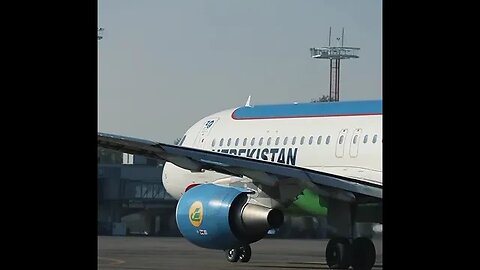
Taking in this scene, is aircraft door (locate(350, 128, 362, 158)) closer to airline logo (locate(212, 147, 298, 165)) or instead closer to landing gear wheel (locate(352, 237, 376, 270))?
airline logo (locate(212, 147, 298, 165))

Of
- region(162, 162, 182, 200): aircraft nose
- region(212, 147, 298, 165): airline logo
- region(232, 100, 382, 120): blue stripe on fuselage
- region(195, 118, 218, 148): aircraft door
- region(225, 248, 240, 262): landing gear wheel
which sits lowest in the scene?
region(225, 248, 240, 262): landing gear wheel

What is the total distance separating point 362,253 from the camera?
1850 centimetres

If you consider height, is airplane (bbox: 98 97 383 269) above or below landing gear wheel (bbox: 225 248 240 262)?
above

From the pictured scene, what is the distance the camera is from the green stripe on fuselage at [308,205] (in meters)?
19.3

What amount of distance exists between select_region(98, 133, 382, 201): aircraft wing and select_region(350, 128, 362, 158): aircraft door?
1753 mm

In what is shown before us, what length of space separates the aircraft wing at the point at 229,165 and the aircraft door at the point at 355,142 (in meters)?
1.75

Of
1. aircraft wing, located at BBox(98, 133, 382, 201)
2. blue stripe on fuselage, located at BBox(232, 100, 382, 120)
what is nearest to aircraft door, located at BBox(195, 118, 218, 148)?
blue stripe on fuselage, located at BBox(232, 100, 382, 120)

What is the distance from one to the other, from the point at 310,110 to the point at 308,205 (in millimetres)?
1858

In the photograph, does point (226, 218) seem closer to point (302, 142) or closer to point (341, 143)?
point (341, 143)

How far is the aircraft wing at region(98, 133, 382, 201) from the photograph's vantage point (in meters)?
14.1

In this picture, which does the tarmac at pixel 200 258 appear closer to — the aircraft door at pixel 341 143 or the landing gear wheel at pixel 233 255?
the landing gear wheel at pixel 233 255
